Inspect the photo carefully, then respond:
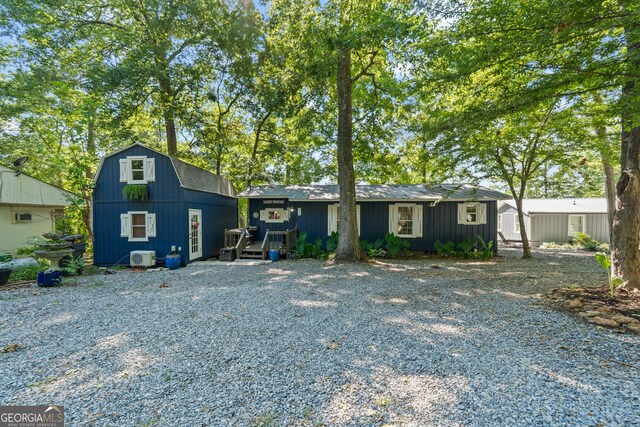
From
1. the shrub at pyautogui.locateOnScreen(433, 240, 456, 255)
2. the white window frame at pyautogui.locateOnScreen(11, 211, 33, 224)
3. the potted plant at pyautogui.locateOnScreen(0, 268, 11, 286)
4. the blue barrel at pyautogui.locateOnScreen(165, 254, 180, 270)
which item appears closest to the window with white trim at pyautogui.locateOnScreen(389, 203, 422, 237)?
the shrub at pyautogui.locateOnScreen(433, 240, 456, 255)

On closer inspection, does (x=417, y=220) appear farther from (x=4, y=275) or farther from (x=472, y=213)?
(x=4, y=275)

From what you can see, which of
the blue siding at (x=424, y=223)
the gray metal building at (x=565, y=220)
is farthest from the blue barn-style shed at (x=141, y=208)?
the gray metal building at (x=565, y=220)

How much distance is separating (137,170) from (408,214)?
1045cm

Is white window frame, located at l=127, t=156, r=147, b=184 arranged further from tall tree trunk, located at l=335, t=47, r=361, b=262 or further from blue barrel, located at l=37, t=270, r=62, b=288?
tall tree trunk, located at l=335, t=47, r=361, b=262

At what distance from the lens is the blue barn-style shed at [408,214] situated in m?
11.2

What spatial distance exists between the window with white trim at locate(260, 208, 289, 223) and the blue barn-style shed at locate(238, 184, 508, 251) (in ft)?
1.84

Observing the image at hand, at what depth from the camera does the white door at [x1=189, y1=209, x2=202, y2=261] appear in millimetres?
9727

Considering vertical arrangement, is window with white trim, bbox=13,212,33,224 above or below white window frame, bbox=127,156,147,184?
below

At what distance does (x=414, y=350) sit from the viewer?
3.15 metres

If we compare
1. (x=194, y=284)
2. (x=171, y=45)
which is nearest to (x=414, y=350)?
(x=194, y=284)

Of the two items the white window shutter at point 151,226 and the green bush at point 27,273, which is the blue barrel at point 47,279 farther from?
the white window shutter at point 151,226

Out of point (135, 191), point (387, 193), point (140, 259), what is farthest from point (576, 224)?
point (135, 191)

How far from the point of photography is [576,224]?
52.3 ft

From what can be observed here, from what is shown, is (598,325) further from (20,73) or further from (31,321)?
(20,73)
